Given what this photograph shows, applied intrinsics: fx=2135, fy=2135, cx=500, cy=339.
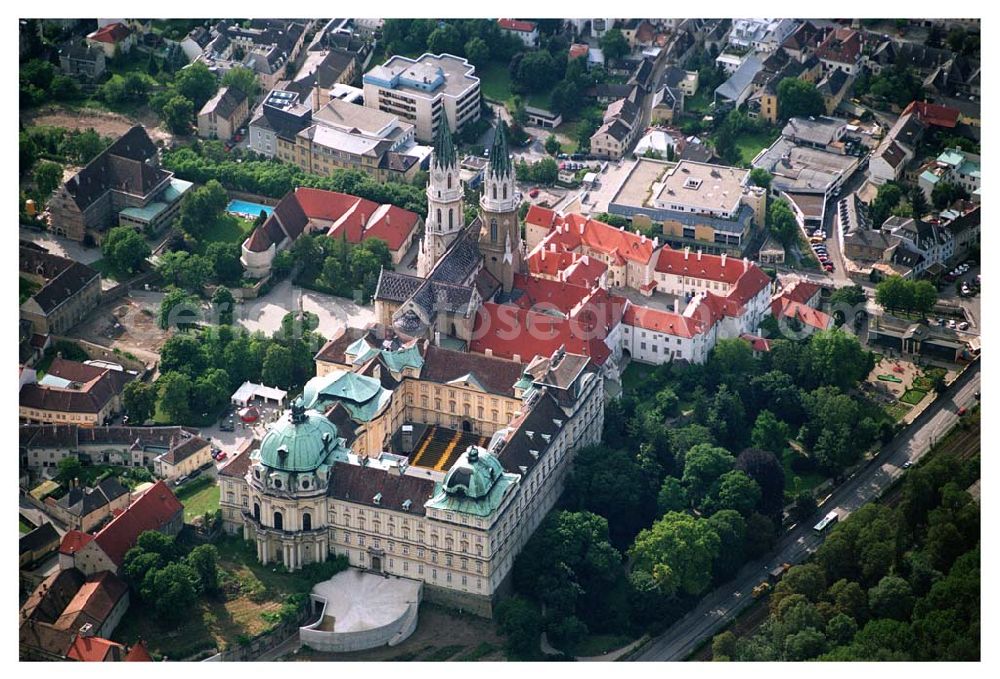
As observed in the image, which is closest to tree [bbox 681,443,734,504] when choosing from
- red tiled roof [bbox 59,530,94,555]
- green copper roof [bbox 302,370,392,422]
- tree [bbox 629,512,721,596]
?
tree [bbox 629,512,721,596]

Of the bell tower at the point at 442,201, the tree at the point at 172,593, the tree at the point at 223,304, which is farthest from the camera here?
the tree at the point at 223,304

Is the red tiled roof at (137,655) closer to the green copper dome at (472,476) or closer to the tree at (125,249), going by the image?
the green copper dome at (472,476)

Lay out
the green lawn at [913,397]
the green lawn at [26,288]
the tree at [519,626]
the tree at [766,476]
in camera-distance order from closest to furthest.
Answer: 1. the tree at [519,626]
2. the tree at [766,476]
3. the green lawn at [913,397]
4. the green lawn at [26,288]

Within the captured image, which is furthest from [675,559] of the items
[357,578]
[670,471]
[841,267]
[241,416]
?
[841,267]

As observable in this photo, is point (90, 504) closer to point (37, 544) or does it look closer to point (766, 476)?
point (37, 544)

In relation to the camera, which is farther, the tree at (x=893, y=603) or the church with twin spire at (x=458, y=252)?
the church with twin spire at (x=458, y=252)

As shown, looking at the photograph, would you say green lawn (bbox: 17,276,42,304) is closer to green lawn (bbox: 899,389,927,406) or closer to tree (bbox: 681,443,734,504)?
tree (bbox: 681,443,734,504)

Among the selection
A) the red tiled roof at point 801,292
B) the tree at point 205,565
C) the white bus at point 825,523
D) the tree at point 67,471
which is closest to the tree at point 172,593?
the tree at point 205,565
